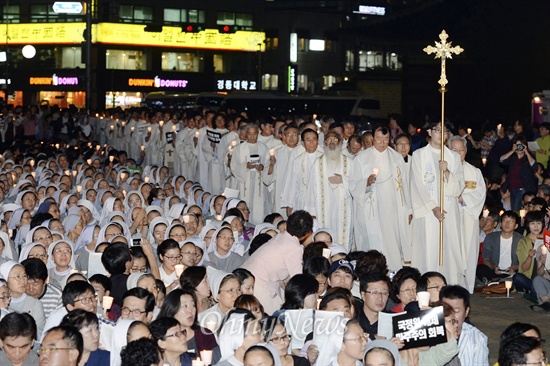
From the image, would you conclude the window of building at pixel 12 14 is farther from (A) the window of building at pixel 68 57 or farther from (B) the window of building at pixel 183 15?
(B) the window of building at pixel 183 15

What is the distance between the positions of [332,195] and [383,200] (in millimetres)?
1211

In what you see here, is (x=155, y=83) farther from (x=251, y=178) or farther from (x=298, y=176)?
(x=298, y=176)

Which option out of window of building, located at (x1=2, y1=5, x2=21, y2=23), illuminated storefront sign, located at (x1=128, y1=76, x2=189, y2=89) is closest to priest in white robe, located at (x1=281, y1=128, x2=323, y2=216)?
illuminated storefront sign, located at (x1=128, y1=76, x2=189, y2=89)

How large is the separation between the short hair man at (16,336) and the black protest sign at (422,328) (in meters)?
2.49

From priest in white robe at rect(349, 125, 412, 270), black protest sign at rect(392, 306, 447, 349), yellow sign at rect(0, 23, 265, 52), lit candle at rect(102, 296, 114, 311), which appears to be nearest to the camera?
black protest sign at rect(392, 306, 447, 349)

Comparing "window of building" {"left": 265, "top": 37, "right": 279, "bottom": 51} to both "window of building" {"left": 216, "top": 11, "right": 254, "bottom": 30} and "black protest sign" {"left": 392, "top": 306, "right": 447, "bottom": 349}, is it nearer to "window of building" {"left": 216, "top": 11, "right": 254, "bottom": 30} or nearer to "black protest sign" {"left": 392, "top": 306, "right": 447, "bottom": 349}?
"window of building" {"left": 216, "top": 11, "right": 254, "bottom": 30}

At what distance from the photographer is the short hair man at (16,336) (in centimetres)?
793

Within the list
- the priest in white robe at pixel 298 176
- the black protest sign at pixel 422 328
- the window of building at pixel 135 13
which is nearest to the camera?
the black protest sign at pixel 422 328

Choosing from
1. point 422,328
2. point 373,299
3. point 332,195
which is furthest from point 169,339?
point 332,195

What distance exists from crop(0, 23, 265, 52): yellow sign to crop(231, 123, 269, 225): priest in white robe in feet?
138

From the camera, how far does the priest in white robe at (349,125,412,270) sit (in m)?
14.9

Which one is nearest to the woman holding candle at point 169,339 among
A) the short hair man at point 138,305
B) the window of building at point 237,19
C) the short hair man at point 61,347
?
the short hair man at point 61,347

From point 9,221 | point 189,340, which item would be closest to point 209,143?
point 9,221

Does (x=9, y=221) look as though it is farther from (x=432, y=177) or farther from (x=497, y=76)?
(x=497, y=76)
